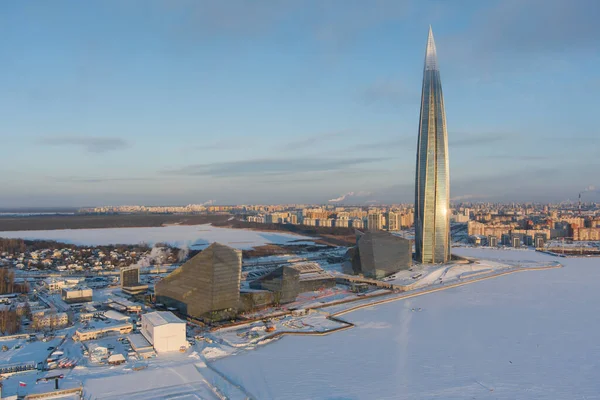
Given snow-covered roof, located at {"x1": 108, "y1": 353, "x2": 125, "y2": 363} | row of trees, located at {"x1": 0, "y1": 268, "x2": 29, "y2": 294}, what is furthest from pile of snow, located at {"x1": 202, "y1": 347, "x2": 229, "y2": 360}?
row of trees, located at {"x1": 0, "y1": 268, "x2": 29, "y2": 294}

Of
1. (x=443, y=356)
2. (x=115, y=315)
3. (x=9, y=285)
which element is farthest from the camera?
(x=9, y=285)

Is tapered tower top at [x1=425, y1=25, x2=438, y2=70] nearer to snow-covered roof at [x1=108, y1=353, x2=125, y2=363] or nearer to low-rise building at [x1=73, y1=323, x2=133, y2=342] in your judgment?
low-rise building at [x1=73, y1=323, x2=133, y2=342]

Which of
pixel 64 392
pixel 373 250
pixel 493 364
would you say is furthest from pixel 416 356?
pixel 373 250

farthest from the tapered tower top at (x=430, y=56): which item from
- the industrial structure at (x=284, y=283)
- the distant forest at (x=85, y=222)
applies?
the distant forest at (x=85, y=222)

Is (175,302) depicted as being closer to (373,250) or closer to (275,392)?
(275,392)

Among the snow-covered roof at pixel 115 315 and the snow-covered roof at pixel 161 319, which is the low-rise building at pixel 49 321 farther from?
the snow-covered roof at pixel 161 319

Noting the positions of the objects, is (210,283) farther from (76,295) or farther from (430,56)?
(430,56)

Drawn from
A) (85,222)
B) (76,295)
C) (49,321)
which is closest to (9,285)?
(76,295)
